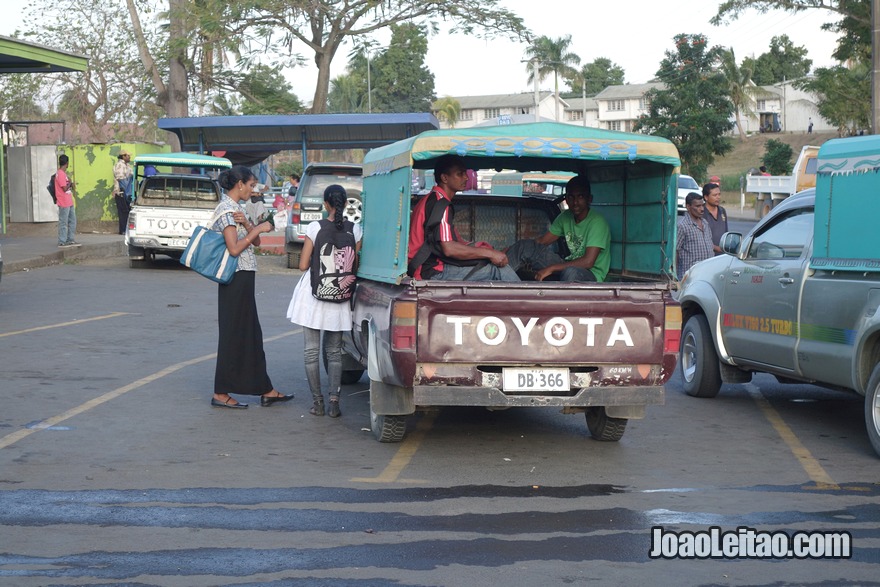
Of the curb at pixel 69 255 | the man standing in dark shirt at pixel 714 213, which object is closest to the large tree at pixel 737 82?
the curb at pixel 69 255

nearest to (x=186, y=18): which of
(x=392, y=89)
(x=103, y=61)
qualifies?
(x=103, y=61)

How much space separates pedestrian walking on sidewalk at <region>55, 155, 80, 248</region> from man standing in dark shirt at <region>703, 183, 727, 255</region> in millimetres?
14822

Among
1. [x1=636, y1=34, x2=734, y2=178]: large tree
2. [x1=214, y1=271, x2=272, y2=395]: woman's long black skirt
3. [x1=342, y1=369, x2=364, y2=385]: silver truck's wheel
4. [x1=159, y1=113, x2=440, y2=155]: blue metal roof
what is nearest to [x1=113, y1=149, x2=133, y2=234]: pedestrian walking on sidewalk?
[x1=159, y1=113, x2=440, y2=155]: blue metal roof

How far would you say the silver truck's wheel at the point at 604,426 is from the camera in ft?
25.3

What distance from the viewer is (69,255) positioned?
23.8 m

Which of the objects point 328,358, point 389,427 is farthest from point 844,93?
point 389,427

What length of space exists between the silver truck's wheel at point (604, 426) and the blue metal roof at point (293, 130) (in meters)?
21.5

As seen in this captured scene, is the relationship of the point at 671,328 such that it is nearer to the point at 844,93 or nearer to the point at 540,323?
the point at 540,323

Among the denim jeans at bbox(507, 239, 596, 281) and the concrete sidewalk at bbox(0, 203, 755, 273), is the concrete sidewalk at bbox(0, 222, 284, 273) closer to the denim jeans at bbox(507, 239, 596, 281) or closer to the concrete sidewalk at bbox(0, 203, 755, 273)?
the concrete sidewalk at bbox(0, 203, 755, 273)

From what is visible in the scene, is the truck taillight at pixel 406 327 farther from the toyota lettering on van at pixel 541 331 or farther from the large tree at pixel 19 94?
the large tree at pixel 19 94

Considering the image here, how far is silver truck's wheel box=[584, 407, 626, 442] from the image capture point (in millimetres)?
7707

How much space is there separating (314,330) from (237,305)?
697 millimetres

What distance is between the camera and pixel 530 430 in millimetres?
8352

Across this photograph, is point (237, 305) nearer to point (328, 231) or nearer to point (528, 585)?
point (328, 231)
